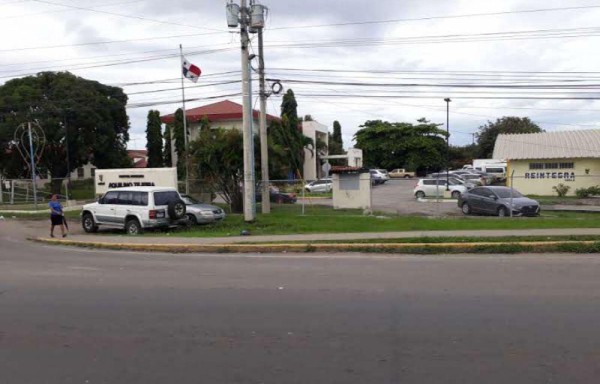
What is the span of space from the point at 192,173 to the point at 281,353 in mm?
24215

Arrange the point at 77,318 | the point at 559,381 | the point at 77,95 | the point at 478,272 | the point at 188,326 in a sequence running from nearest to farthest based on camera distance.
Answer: the point at 559,381 → the point at 188,326 → the point at 77,318 → the point at 478,272 → the point at 77,95

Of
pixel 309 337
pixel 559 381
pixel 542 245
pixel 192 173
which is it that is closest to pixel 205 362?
pixel 309 337

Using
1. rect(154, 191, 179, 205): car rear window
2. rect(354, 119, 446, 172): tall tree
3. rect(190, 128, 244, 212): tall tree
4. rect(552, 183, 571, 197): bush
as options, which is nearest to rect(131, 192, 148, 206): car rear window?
rect(154, 191, 179, 205): car rear window

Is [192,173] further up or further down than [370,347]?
further up

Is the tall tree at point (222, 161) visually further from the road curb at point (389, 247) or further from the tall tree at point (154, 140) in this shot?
the tall tree at point (154, 140)

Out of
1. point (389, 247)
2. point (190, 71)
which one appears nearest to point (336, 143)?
point (190, 71)

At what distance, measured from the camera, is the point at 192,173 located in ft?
94.6

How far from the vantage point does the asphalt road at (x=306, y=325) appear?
4871mm

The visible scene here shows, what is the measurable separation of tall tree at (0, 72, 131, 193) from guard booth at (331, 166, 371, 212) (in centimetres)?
2612

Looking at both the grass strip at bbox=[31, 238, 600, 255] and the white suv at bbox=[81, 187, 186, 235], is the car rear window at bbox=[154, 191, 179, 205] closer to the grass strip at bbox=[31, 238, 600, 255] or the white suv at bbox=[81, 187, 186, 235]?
the white suv at bbox=[81, 187, 186, 235]

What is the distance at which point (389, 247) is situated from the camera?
44.8ft

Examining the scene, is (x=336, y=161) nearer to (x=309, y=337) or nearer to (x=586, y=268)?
(x=586, y=268)

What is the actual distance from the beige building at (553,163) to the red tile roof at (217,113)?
23.0 meters

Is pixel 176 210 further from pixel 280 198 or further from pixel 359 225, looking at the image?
pixel 280 198
